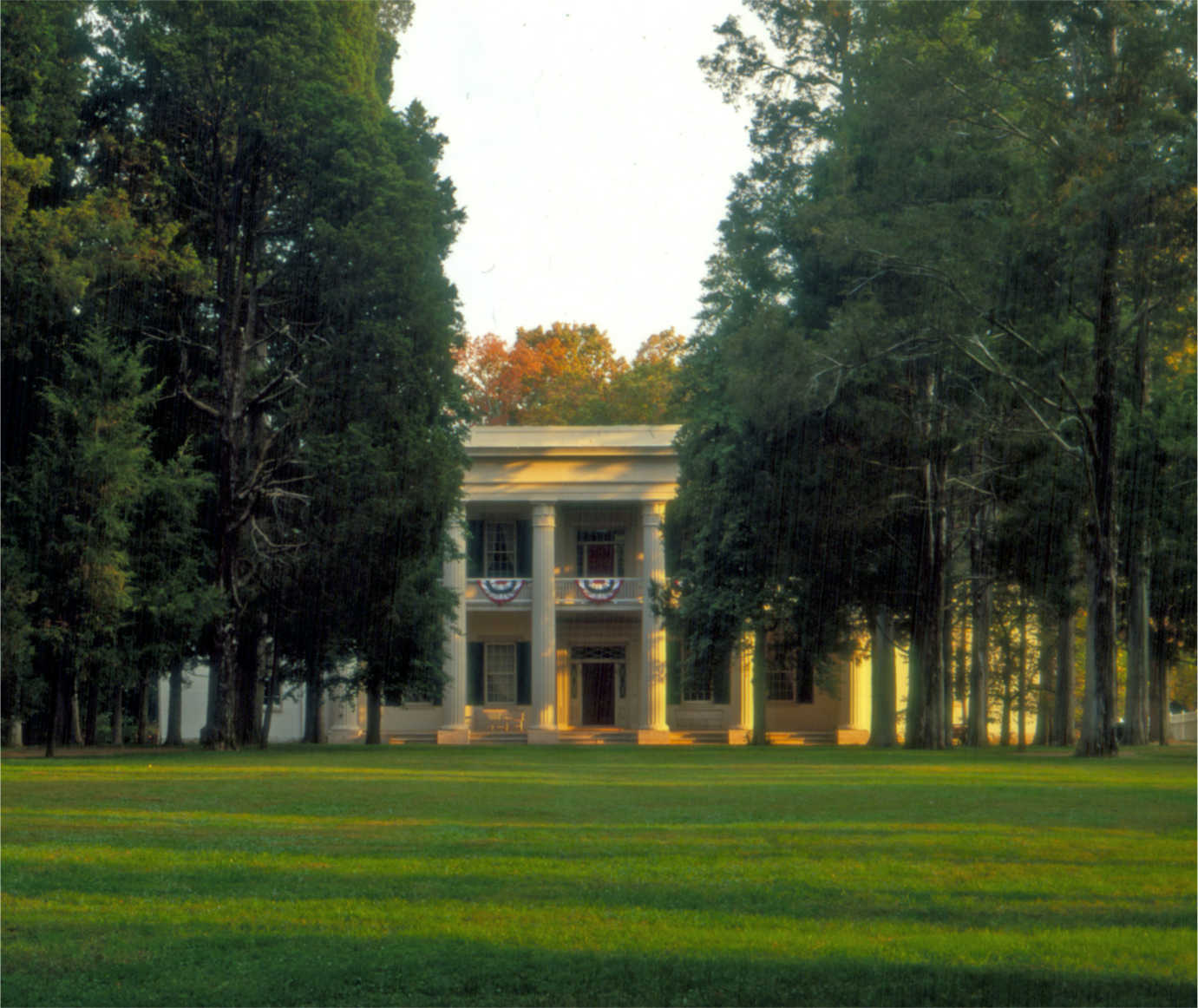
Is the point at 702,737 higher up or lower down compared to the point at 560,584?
lower down

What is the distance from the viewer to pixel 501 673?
51.4 meters

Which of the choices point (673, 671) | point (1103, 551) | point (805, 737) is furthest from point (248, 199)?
point (805, 737)

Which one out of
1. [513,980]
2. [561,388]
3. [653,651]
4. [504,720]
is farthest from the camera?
[561,388]

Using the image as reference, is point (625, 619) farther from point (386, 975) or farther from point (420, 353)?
point (386, 975)

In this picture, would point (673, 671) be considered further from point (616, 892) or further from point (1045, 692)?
point (616, 892)

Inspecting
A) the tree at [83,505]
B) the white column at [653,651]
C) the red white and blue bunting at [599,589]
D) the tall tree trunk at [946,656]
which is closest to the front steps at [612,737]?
the white column at [653,651]

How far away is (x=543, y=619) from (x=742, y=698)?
700 cm

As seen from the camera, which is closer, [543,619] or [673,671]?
[543,619]

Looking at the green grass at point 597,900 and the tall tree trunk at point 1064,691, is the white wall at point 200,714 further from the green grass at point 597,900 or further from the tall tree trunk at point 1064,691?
the green grass at point 597,900

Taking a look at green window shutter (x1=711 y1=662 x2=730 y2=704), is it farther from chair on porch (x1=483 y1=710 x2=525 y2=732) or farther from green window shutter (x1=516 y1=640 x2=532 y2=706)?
chair on porch (x1=483 y1=710 x2=525 y2=732)

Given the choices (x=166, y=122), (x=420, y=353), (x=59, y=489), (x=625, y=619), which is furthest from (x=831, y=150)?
(x=625, y=619)

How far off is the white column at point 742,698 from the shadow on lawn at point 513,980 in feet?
134

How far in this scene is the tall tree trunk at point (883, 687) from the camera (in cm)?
3872

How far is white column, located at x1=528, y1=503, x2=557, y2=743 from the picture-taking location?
48.1m
